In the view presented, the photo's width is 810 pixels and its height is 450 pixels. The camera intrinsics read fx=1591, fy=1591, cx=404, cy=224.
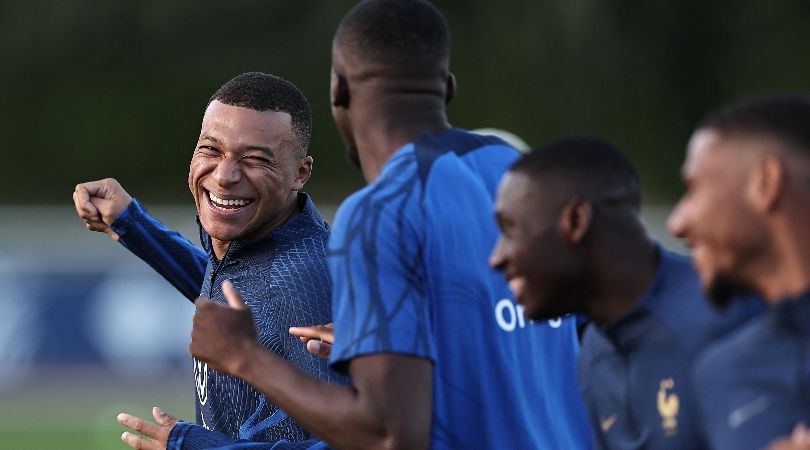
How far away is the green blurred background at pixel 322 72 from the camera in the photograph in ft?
75.2

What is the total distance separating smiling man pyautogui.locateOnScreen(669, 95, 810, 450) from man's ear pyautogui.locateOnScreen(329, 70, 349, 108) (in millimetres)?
1163

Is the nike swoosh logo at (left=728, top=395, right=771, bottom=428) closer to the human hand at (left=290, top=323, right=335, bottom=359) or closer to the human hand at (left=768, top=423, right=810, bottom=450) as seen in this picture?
the human hand at (left=768, top=423, right=810, bottom=450)

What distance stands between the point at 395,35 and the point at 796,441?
1632mm

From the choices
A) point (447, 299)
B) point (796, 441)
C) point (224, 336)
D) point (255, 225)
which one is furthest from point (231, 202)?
point (796, 441)

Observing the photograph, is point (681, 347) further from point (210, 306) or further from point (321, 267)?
point (321, 267)

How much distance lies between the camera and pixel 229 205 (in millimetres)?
5027

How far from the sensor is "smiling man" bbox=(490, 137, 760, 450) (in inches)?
128

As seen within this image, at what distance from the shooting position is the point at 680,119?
2273 cm

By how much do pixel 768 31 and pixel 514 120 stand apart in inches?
156

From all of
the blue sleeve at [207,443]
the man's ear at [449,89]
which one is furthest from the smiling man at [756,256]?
the blue sleeve at [207,443]

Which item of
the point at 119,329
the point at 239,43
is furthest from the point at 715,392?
the point at 239,43

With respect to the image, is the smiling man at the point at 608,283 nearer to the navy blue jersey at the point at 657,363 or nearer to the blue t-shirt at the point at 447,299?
the navy blue jersey at the point at 657,363

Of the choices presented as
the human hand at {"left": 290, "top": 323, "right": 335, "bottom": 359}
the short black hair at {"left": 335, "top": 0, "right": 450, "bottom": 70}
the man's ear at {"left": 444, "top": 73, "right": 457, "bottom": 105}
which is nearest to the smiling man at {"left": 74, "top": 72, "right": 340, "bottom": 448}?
the human hand at {"left": 290, "top": 323, "right": 335, "bottom": 359}

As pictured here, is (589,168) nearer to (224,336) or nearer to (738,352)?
(738,352)
